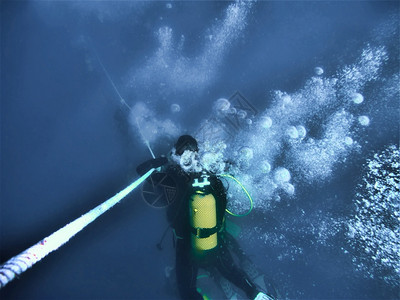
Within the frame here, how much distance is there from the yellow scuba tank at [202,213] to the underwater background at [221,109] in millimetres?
2608

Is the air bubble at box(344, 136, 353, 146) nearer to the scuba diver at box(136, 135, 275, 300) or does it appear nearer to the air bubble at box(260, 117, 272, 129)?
the air bubble at box(260, 117, 272, 129)

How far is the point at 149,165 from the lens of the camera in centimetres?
328

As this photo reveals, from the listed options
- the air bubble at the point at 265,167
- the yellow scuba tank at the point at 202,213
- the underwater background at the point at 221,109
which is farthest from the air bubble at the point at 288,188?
the yellow scuba tank at the point at 202,213

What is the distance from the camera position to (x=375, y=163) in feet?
18.4

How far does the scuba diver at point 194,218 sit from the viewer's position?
114 inches

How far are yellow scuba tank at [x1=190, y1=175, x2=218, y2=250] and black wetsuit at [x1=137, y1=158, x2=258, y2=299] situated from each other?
12 centimetres

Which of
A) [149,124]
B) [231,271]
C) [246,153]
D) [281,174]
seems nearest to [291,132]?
[281,174]

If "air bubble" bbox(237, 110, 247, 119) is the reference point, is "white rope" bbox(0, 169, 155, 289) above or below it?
below

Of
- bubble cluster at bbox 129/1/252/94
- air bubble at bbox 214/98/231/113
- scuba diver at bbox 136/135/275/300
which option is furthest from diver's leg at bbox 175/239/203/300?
bubble cluster at bbox 129/1/252/94

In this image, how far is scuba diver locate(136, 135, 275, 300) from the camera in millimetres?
2895

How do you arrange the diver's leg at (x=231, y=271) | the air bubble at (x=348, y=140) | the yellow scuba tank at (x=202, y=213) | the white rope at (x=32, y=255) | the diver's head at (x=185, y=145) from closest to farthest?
the white rope at (x=32, y=255)
the yellow scuba tank at (x=202, y=213)
the diver's head at (x=185, y=145)
the diver's leg at (x=231, y=271)
the air bubble at (x=348, y=140)

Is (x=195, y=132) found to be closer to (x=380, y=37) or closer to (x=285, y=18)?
(x=285, y=18)

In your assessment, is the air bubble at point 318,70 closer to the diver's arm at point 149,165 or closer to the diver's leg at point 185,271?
the diver's arm at point 149,165

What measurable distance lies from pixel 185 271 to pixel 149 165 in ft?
5.59
